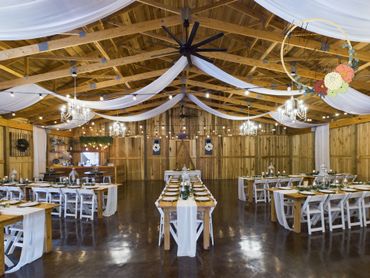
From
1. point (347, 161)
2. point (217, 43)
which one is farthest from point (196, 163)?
point (217, 43)

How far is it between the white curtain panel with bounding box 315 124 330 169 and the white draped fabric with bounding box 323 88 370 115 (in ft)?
14.1

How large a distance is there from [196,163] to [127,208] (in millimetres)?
7565

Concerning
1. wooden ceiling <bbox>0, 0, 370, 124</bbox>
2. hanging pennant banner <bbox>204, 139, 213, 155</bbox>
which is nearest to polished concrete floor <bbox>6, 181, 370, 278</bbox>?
wooden ceiling <bbox>0, 0, 370, 124</bbox>

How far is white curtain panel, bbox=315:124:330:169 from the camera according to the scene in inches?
405

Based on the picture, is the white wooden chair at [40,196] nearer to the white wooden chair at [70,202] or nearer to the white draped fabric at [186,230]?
the white wooden chair at [70,202]

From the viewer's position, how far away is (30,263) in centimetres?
371

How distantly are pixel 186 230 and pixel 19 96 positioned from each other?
17.4 feet

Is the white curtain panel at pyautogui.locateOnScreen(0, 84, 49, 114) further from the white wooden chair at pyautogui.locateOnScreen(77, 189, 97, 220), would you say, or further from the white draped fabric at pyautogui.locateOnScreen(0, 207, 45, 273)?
the white draped fabric at pyautogui.locateOnScreen(0, 207, 45, 273)

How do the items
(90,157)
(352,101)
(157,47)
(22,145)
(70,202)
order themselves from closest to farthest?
(352,101)
(70,202)
(157,47)
(22,145)
(90,157)

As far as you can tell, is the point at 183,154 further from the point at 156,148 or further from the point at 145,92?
the point at 145,92

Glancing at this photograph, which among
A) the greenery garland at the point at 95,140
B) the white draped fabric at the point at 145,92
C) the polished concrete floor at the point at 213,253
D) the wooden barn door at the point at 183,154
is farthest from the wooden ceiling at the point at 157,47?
the wooden barn door at the point at 183,154

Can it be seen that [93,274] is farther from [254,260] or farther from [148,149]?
[148,149]

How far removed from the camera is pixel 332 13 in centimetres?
202

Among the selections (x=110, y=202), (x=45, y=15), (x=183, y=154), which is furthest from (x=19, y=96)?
(x=183, y=154)
